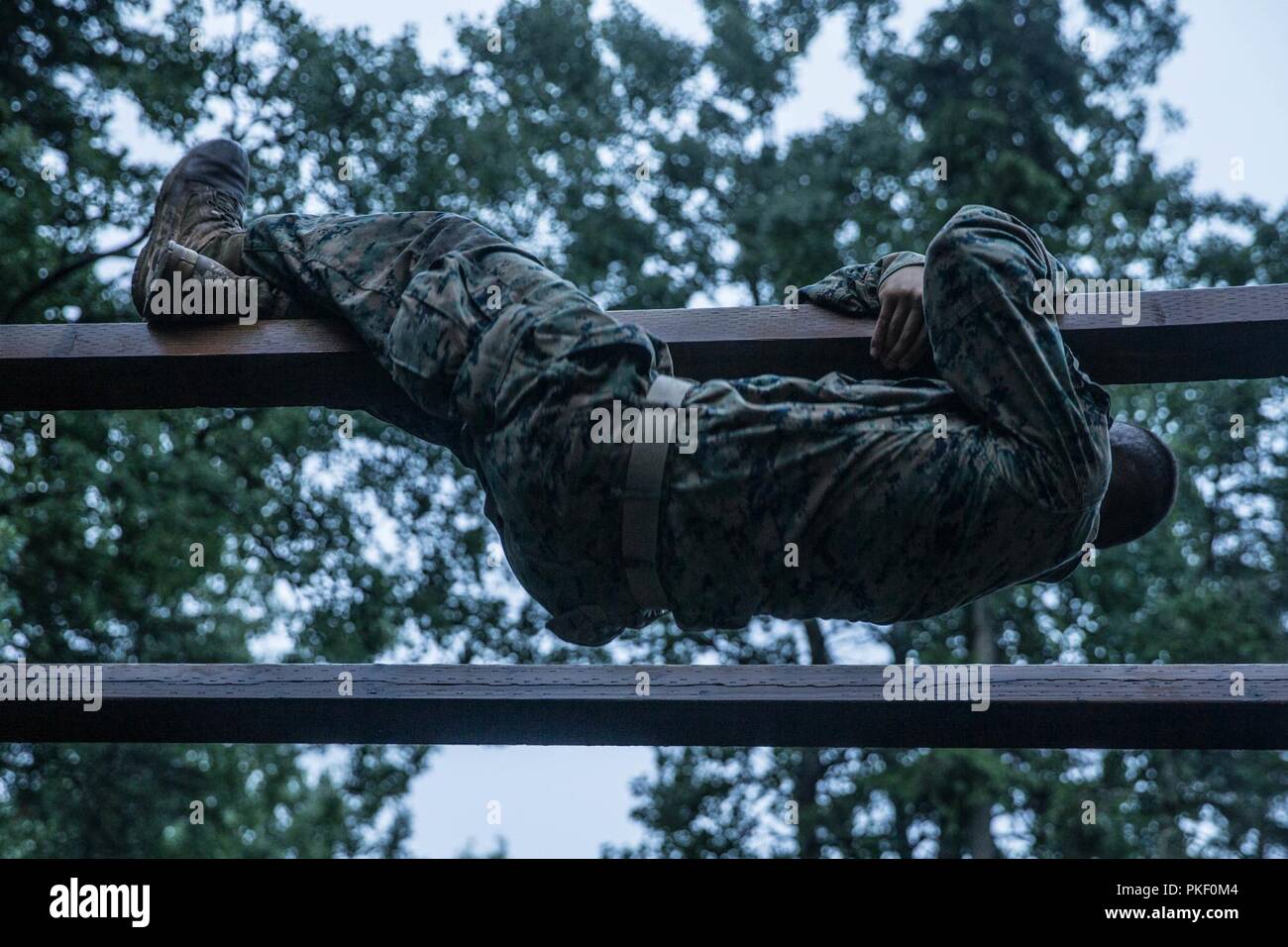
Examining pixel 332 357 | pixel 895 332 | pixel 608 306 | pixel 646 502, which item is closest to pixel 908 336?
pixel 895 332

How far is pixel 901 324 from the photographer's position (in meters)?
2.16

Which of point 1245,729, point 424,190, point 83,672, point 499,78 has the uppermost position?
point 499,78

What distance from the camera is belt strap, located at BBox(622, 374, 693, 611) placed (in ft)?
6.91

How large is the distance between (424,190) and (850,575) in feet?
28.4

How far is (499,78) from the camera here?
1210cm

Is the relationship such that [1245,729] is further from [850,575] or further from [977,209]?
[977,209]

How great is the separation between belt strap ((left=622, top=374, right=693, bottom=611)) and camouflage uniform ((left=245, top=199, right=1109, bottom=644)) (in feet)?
0.07

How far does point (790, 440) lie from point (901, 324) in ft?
0.87

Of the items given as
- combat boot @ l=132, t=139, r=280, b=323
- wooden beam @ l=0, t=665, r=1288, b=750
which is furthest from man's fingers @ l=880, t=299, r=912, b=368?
combat boot @ l=132, t=139, r=280, b=323

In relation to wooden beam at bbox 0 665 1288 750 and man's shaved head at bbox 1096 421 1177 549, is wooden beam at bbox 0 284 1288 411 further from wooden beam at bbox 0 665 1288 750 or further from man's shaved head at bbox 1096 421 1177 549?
wooden beam at bbox 0 665 1288 750

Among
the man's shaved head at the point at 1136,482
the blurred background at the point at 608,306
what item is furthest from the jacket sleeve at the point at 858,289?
the blurred background at the point at 608,306

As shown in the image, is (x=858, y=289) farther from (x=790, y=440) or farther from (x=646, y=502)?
(x=646, y=502)
